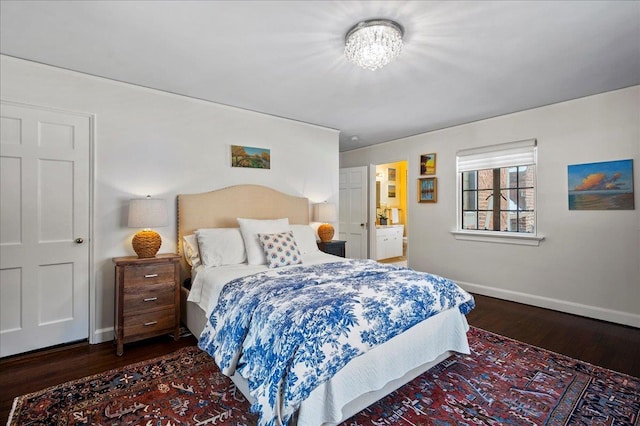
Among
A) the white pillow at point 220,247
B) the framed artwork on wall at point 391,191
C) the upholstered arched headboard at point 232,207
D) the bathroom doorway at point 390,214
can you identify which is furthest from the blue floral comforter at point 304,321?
the framed artwork on wall at point 391,191

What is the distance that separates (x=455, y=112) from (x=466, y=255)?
2066 millimetres

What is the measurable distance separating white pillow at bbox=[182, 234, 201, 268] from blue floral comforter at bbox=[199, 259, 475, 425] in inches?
35.6

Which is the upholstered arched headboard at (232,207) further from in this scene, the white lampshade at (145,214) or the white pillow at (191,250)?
the white lampshade at (145,214)

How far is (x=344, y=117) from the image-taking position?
418 centimetres

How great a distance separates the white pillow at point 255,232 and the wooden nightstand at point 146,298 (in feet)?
2.23

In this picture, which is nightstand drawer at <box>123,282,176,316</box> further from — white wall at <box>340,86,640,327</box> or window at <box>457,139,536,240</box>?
window at <box>457,139,536,240</box>

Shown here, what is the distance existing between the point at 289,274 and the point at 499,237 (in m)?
3.15

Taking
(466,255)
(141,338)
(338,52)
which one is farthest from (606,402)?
(141,338)

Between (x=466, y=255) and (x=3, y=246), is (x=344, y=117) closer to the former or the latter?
(x=466, y=255)

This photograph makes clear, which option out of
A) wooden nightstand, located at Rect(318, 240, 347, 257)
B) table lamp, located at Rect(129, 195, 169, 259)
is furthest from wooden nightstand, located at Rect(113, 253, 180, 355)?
wooden nightstand, located at Rect(318, 240, 347, 257)

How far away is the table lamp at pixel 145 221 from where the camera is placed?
2807mm

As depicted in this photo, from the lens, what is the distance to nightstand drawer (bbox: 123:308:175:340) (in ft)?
8.69

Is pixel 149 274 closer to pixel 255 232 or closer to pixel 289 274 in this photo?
pixel 255 232

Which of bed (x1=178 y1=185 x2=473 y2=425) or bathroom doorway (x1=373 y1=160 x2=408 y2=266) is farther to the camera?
bathroom doorway (x1=373 y1=160 x2=408 y2=266)
